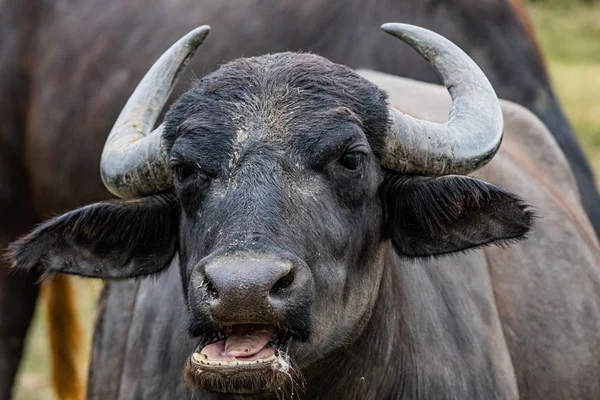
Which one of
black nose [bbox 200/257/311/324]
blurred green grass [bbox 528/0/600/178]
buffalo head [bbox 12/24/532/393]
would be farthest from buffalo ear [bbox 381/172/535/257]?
blurred green grass [bbox 528/0/600/178]

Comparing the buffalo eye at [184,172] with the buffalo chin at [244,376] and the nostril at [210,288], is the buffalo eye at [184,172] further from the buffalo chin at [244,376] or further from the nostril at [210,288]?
the buffalo chin at [244,376]

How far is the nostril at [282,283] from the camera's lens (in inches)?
158

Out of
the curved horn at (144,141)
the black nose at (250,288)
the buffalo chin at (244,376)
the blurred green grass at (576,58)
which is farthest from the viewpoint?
the blurred green grass at (576,58)

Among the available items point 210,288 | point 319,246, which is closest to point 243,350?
point 210,288

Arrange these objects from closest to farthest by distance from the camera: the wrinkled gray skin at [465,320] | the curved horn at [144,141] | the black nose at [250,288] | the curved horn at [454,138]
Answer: the black nose at [250,288]
the curved horn at [454,138]
the curved horn at [144,141]
the wrinkled gray skin at [465,320]

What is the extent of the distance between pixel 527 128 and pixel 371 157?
2434 mm

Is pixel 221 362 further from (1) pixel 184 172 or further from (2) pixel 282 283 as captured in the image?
(1) pixel 184 172

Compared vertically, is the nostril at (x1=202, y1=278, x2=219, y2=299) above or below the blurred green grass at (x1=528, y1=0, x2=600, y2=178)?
above

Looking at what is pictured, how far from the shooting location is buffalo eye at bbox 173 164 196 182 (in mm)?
4539

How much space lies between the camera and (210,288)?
13.2ft

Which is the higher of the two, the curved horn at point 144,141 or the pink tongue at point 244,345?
the curved horn at point 144,141

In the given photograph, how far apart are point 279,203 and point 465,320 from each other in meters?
1.42

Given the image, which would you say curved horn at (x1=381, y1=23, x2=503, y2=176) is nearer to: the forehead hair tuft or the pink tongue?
the forehead hair tuft

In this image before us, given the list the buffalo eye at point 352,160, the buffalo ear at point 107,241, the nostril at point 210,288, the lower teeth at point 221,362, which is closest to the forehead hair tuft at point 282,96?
the buffalo eye at point 352,160
